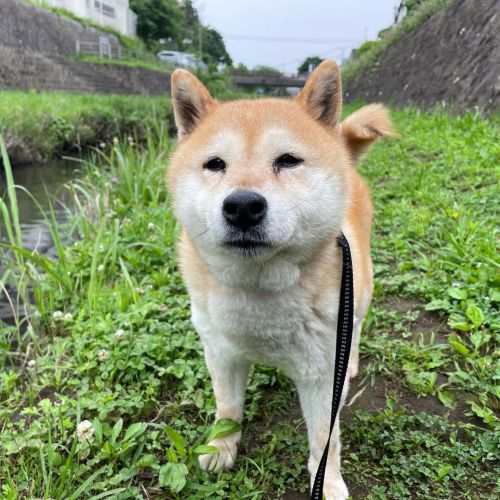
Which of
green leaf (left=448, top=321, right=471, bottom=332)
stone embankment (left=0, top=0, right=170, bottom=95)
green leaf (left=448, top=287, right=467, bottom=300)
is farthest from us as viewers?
stone embankment (left=0, top=0, right=170, bottom=95)

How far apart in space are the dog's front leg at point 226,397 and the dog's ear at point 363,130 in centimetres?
116

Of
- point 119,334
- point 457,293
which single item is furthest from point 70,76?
point 457,293

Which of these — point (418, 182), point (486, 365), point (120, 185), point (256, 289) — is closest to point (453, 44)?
point (418, 182)

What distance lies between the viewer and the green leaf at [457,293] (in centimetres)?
253

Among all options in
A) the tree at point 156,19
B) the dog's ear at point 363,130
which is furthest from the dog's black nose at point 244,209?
the tree at point 156,19

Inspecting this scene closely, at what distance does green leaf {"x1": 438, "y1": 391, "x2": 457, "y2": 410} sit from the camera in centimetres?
203

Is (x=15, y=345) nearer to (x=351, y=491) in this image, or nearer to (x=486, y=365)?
(x=351, y=491)

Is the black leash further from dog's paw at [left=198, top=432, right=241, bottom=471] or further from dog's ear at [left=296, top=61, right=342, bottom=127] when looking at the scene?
dog's ear at [left=296, top=61, right=342, bottom=127]

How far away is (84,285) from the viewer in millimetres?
3260

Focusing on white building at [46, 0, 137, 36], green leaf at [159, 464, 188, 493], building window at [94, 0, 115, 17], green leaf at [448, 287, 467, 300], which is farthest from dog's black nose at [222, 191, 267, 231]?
building window at [94, 0, 115, 17]

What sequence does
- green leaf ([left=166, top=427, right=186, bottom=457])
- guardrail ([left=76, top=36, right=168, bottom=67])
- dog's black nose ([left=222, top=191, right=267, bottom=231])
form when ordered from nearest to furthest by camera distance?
dog's black nose ([left=222, top=191, right=267, bottom=231]) < green leaf ([left=166, top=427, right=186, bottom=457]) < guardrail ([left=76, top=36, right=168, bottom=67])

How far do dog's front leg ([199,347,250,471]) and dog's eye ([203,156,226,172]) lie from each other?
752 mm

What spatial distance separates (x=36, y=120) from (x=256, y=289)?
972 cm

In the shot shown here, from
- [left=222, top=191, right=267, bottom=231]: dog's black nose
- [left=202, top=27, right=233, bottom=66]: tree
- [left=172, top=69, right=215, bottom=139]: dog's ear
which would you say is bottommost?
[left=222, top=191, right=267, bottom=231]: dog's black nose
